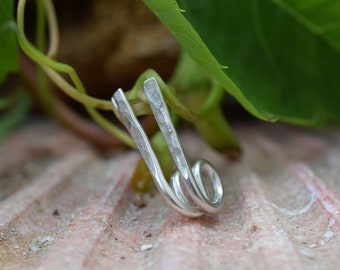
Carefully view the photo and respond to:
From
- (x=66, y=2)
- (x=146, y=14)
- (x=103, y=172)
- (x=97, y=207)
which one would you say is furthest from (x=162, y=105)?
(x=66, y=2)

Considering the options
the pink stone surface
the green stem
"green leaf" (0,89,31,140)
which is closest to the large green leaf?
the pink stone surface

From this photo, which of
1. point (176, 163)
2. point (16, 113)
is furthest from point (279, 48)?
point (16, 113)

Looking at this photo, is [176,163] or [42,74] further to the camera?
[42,74]

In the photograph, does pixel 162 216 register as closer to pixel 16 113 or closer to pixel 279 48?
pixel 279 48

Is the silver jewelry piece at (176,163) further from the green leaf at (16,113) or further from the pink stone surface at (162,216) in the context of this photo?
the green leaf at (16,113)

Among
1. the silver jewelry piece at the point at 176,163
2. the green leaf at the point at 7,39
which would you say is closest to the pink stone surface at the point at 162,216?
the silver jewelry piece at the point at 176,163

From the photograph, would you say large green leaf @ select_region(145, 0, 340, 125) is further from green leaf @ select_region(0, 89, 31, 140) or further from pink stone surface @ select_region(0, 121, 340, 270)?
green leaf @ select_region(0, 89, 31, 140)
